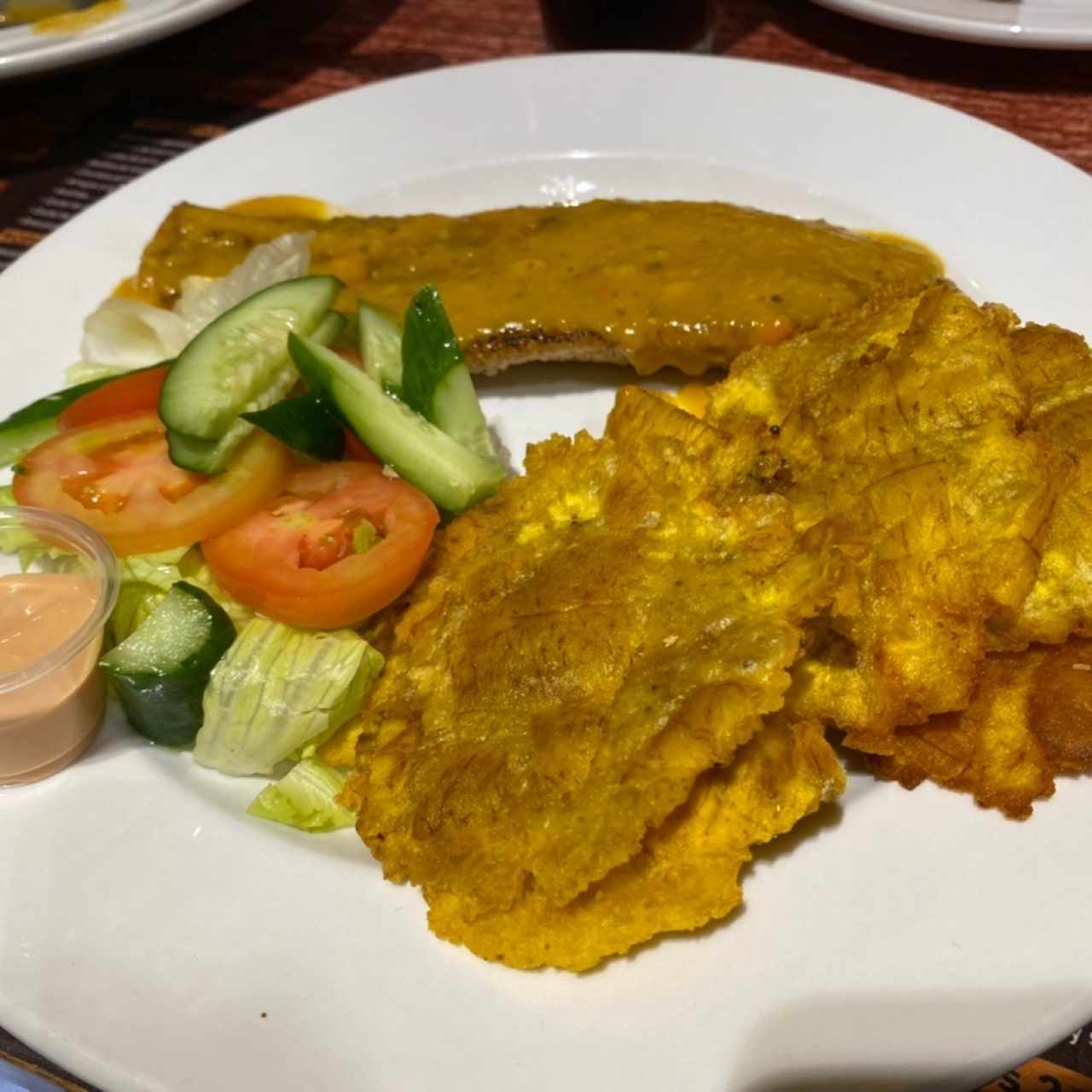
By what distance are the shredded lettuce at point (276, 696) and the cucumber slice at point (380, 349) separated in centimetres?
90

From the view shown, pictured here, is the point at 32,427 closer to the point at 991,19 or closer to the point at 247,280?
the point at 247,280

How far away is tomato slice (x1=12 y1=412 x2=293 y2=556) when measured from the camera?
9.61 feet

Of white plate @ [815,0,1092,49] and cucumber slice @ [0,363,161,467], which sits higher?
white plate @ [815,0,1092,49]

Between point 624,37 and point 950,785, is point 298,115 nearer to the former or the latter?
point 624,37

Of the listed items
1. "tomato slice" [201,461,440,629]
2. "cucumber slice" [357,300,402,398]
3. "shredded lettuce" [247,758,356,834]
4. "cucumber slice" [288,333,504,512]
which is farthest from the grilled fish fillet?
"shredded lettuce" [247,758,356,834]

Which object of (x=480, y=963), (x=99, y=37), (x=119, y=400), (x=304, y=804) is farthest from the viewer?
(x=99, y=37)

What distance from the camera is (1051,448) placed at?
8.28 feet

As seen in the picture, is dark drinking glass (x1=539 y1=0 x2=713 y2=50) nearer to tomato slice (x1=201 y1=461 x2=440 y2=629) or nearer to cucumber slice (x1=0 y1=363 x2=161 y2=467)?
cucumber slice (x1=0 y1=363 x2=161 y2=467)

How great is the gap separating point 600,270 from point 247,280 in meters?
1.26

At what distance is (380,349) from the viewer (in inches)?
131

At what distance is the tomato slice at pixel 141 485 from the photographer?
2.93m

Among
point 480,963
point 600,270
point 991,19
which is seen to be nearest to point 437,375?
point 600,270

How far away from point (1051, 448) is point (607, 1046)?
5.69 feet

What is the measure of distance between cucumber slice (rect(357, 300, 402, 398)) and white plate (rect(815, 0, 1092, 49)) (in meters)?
2.71
